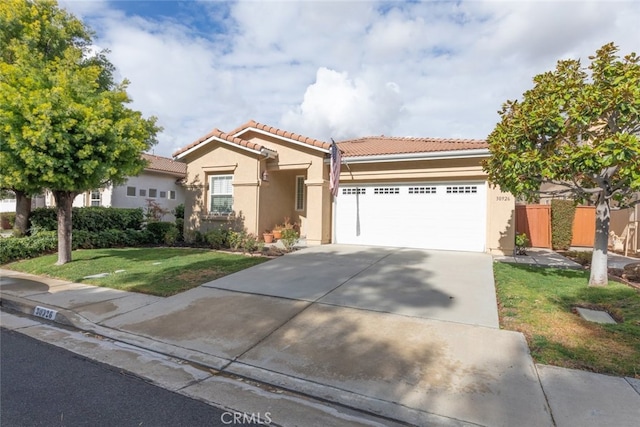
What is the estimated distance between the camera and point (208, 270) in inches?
333

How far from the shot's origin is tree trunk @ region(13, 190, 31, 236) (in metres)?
12.4

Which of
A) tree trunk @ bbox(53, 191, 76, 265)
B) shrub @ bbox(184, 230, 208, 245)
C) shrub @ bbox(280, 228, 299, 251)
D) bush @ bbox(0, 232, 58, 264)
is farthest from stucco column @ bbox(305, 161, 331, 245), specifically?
bush @ bbox(0, 232, 58, 264)

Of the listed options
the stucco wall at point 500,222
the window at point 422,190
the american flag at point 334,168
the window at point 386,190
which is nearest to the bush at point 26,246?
the american flag at point 334,168

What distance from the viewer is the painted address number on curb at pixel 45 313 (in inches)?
227

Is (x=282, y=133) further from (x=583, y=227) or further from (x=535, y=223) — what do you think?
(x=583, y=227)

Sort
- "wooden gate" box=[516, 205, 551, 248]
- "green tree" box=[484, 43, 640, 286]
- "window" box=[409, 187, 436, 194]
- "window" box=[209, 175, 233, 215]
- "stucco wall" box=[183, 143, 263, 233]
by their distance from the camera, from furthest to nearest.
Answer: "window" box=[209, 175, 233, 215], "wooden gate" box=[516, 205, 551, 248], "stucco wall" box=[183, 143, 263, 233], "window" box=[409, 187, 436, 194], "green tree" box=[484, 43, 640, 286]

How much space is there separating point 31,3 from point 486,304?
1611cm

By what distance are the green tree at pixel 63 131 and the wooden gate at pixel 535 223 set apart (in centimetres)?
1404

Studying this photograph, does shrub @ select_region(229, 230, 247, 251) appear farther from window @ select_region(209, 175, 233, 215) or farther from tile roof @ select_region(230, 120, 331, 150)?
tile roof @ select_region(230, 120, 331, 150)

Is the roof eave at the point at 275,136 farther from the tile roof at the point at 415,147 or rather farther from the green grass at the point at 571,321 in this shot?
the green grass at the point at 571,321

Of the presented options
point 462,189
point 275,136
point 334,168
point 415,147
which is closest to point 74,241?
point 275,136

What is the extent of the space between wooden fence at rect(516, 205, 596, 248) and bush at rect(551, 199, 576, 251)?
16 cm

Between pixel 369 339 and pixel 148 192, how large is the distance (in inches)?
864

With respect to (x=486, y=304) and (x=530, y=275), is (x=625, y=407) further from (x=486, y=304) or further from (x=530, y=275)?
(x=530, y=275)
